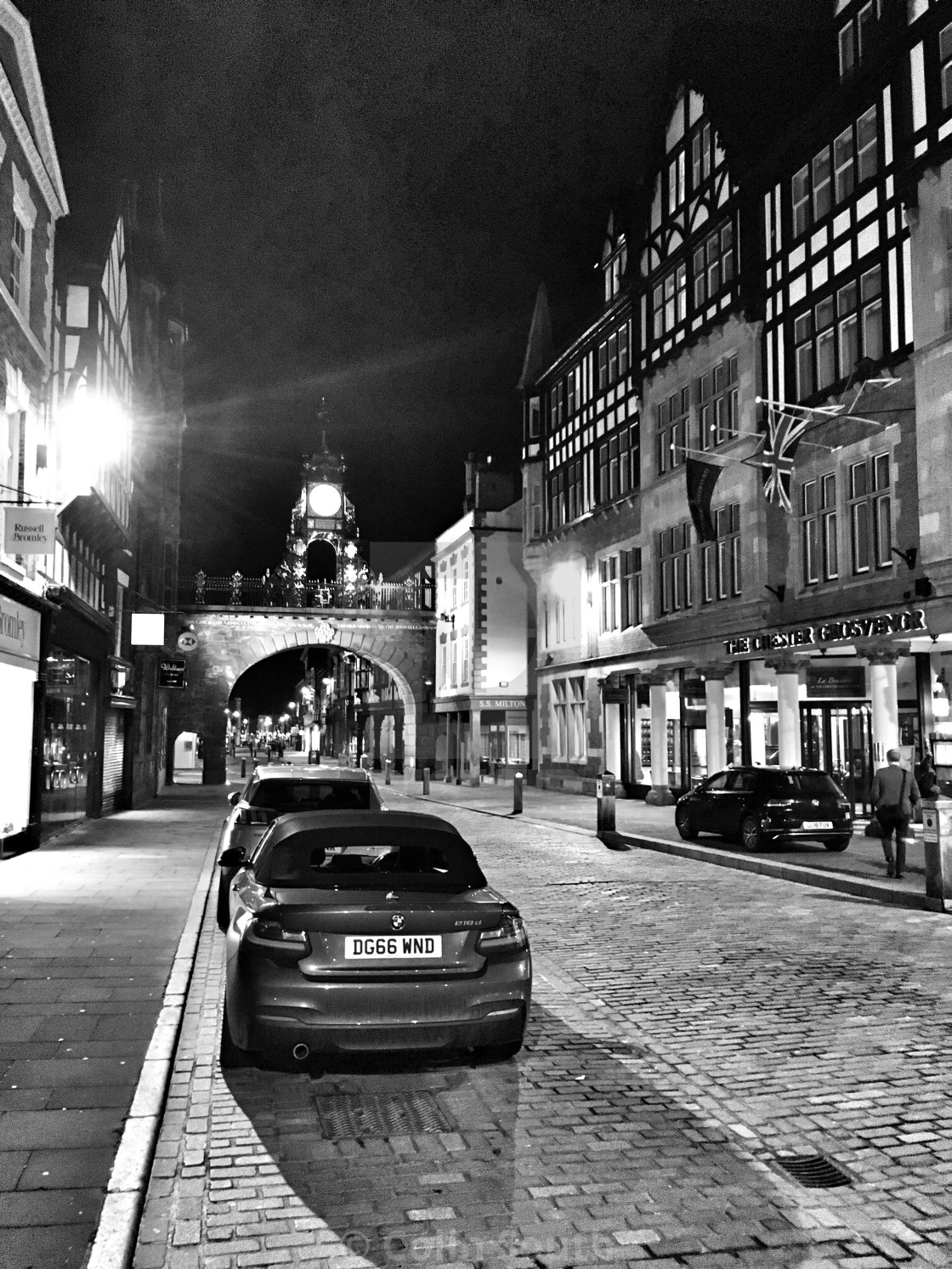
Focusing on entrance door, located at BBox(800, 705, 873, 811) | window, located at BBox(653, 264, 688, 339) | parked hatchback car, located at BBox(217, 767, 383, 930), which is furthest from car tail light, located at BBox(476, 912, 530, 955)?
window, located at BBox(653, 264, 688, 339)

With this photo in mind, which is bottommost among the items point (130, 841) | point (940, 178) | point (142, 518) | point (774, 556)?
point (130, 841)

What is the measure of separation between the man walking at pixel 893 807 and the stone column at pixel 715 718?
11.7 meters

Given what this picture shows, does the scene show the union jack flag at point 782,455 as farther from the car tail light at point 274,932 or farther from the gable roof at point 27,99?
the car tail light at point 274,932

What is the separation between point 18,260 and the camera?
16.9 meters

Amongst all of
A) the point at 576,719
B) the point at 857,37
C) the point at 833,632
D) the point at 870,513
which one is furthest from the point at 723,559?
the point at 576,719

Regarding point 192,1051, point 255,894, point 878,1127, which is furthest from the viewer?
point 192,1051

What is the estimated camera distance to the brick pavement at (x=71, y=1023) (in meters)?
4.29

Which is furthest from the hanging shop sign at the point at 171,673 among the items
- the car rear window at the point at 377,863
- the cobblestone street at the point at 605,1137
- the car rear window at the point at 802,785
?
the car rear window at the point at 377,863

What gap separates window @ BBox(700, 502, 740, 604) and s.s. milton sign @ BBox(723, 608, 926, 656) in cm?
183

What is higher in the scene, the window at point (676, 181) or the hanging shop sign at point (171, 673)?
the window at point (676, 181)

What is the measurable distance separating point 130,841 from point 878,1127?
16.3m

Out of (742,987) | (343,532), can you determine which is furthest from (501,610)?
(742,987)

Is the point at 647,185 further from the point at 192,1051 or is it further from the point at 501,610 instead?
the point at 192,1051

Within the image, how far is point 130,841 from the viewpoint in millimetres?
19188
